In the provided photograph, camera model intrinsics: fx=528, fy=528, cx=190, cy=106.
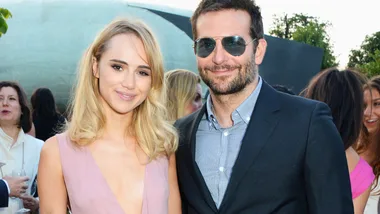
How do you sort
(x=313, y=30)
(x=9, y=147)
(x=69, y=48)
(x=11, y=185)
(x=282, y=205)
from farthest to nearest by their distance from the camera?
(x=313, y=30) < (x=69, y=48) < (x=9, y=147) < (x=11, y=185) < (x=282, y=205)

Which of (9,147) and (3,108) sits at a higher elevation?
(3,108)

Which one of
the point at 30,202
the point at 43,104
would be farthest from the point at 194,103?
the point at 43,104

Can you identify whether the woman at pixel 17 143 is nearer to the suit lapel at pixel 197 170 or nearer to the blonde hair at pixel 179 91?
the blonde hair at pixel 179 91

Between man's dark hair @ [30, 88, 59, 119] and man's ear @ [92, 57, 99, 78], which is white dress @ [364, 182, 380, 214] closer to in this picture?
man's ear @ [92, 57, 99, 78]

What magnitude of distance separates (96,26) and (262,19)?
579 inches

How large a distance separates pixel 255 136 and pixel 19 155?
131 inches

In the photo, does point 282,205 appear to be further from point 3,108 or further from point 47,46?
point 47,46

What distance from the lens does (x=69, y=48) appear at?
1692 cm

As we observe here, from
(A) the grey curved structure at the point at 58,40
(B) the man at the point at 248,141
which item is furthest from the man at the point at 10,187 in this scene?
(A) the grey curved structure at the point at 58,40

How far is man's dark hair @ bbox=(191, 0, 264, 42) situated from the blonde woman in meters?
0.35

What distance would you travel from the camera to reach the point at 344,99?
12.4ft

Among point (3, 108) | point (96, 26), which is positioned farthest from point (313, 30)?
point (3, 108)

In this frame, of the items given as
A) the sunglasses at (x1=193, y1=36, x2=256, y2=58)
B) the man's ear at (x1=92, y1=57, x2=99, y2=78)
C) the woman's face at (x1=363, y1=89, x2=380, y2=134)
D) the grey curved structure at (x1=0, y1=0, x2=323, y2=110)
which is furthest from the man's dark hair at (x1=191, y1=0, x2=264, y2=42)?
the grey curved structure at (x1=0, y1=0, x2=323, y2=110)

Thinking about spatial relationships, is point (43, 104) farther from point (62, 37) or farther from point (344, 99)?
point (62, 37)
